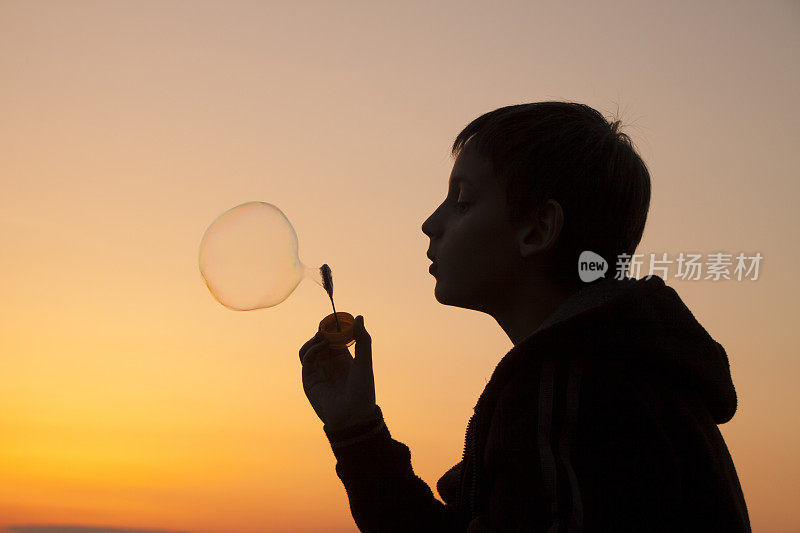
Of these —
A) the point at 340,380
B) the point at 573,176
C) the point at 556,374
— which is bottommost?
the point at 556,374

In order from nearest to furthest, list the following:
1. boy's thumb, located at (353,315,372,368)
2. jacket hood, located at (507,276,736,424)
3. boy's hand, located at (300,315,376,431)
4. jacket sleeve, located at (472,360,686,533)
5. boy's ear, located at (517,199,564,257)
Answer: jacket sleeve, located at (472,360,686,533) → jacket hood, located at (507,276,736,424) → boy's ear, located at (517,199,564,257) → boy's hand, located at (300,315,376,431) → boy's thumb, located at (353,315,372,368)

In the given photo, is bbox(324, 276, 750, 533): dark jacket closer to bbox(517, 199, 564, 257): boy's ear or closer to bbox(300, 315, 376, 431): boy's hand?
bbox(517, 199, 564, 257): boy's ear

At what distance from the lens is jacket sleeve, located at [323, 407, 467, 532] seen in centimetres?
227

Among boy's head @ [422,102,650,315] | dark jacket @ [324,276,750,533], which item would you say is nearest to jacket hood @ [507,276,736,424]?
dark jacket @ [324,276,750,533]

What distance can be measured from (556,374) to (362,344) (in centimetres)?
88

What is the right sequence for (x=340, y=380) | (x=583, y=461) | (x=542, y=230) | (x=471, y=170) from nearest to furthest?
(x=583, y=461)
(x=542, y=230)
(x=471, y=170)
(x=340, y=380)

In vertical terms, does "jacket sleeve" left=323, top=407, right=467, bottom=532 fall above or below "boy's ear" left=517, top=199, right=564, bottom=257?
below

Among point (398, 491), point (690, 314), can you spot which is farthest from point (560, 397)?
point (398, 491)

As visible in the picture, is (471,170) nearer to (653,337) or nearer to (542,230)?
(542,230)

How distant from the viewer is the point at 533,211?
2137mm

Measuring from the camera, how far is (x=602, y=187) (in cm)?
215

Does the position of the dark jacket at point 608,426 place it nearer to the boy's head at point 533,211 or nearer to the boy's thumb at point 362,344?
the boy's head at point 533,211

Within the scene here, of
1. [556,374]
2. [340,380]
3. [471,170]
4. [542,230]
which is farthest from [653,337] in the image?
[340,380]

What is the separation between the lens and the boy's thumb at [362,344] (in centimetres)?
247
